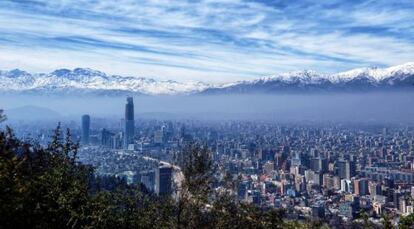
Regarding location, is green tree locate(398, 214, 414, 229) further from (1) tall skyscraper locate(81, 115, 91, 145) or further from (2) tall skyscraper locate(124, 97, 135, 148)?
(1) tall skyscraper locate(81, 115, 91, 145)

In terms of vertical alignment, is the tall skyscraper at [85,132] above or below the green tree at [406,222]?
below

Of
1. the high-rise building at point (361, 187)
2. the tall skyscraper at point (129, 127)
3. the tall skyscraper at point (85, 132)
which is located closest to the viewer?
the high-rise building at point (361, 187)

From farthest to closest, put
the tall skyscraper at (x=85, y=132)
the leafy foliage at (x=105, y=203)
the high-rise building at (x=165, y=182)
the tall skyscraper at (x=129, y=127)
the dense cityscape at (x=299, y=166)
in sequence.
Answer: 1. the tall skyscraper at (x=129, y=127)
2. the tall skyscraper at (x=85, y=132)
3. the dense cityscape at (x=299, y=166)
4. the high-rise building at (x=165, y=182)
5. the leafy foliage at (x=105, y=203)

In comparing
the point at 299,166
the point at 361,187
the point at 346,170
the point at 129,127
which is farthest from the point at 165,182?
the point at 129,127

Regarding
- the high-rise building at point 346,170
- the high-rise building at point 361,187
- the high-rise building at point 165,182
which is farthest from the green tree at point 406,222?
the high-rise building at point 346,170

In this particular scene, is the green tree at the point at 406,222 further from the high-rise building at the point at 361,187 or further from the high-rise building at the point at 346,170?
the high-rise building at the point at 346,170

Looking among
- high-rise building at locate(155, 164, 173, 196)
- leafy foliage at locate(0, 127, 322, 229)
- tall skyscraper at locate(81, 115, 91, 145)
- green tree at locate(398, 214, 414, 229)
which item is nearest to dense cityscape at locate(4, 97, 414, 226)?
tall skyscraper at locate(81, 115, 91, 145)

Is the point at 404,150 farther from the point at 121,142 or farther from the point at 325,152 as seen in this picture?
the point at 121,142

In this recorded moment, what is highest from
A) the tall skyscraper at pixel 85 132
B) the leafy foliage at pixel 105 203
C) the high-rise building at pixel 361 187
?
the leafy foliage at pixel 105 203
